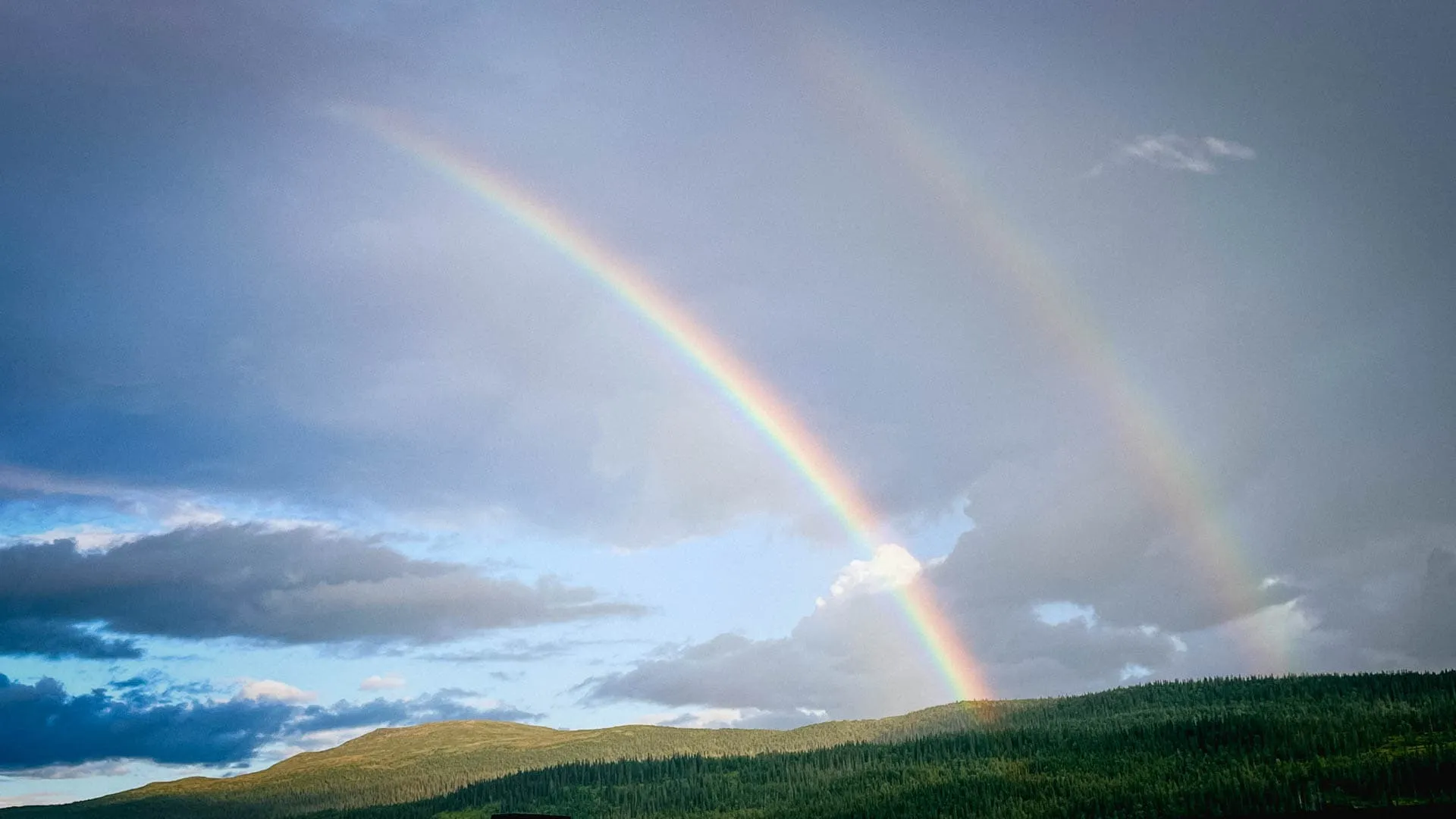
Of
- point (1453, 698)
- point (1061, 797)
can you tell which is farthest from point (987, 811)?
point (1453, 698)

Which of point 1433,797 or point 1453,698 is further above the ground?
point 1453,698

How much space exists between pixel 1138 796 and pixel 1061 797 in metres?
14.7

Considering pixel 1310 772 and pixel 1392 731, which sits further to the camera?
pixel 1392 731

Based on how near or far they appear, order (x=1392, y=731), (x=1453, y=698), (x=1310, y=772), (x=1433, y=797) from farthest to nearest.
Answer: (x=1453, y=698), (x=1392, y=731), (x=1310, y=772), (x=1433, y=797)

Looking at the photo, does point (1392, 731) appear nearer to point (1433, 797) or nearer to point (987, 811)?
point (1433, 797)

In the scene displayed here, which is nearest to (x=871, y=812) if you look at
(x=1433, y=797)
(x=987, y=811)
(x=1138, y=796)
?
(x=987, y=811)

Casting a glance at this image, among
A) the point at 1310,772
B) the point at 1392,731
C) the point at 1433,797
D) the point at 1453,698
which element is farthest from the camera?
the point at 1453,698

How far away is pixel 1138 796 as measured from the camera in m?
177

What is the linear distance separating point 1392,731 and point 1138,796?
172 feet

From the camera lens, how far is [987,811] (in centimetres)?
18725

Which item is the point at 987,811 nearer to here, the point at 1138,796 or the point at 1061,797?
the point at 1061,797

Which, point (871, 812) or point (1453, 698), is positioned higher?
point (1453, 698)

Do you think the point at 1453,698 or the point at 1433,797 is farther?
the point at 1453,698

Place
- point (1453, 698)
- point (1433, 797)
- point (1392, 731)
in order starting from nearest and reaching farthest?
point (1433, 797) → point (1392, 731) → point (1453, 698)
